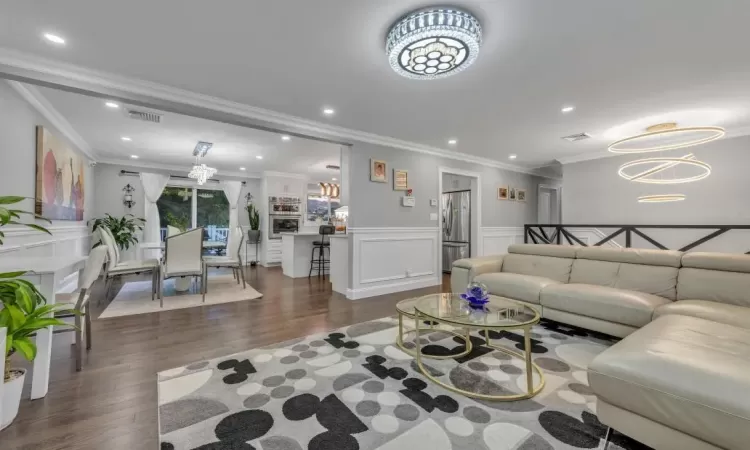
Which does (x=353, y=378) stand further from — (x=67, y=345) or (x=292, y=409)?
(x=67, y=345)

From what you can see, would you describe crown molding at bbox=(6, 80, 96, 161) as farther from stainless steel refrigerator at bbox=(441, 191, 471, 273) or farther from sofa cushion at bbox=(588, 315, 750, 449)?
stainless steel refrigerator at bbox=(441, 191, 471, 273)

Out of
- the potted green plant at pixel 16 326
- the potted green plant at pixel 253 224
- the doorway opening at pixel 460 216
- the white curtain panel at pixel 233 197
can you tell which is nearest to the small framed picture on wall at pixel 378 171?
the doorway opening at pixel 460 216

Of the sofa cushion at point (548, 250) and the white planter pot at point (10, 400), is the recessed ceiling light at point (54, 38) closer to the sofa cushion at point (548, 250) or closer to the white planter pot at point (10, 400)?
the white planter pot at point (10, 400)

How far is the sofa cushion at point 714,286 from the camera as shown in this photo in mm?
2328

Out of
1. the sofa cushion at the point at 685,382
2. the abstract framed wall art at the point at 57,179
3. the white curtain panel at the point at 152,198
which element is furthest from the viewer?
the white curtain panel at the point at 152,198

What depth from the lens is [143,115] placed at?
12.2 ft

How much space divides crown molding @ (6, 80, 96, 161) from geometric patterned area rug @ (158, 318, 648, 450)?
3241 millimetres

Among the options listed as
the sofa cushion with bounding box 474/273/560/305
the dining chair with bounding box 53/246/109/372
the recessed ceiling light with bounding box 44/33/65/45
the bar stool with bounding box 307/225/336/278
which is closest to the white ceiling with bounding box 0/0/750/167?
the recessed ceiling light with bounding box 44/33/65/45

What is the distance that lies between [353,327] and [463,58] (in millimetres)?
2504

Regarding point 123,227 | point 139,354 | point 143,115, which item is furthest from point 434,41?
point 123,227

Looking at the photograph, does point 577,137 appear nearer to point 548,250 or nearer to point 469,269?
point 548,250

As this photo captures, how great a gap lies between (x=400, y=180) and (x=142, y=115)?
3494 mm

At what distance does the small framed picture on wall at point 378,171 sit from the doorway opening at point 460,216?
4.07 feet

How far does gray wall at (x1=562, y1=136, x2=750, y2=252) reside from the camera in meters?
4.34
